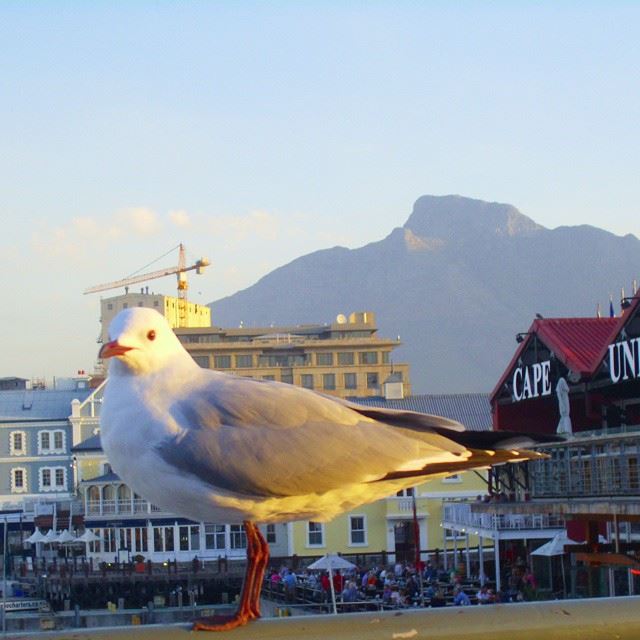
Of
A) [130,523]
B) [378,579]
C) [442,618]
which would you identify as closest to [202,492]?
[442,618]

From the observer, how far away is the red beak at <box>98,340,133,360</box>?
4.41 meters

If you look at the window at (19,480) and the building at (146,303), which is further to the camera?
the building at (146,303)

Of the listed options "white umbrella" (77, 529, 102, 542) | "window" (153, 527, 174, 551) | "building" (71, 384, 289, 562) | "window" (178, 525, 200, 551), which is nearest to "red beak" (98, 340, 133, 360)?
"building" (71, 384, 289, 562)

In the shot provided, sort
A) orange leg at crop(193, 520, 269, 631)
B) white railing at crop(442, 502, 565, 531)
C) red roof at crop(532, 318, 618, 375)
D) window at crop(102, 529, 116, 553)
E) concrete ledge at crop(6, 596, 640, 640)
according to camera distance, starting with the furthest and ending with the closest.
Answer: window at crop(102, 529, 116, 553), white railing at crop(442, 502, 565, 531), red roof at crop(532, 318, 618, 375), orange leg at crop(193, 520, 269, 631), concrete ledge at crop(6, 596, 640, 640)

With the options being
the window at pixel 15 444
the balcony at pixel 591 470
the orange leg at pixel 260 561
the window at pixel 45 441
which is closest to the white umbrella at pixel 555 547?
the balcony at pixel 591 470

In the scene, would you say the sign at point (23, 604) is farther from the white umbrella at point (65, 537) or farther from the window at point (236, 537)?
the window at point (236, 537)

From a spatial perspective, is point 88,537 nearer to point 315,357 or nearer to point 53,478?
point 53,478

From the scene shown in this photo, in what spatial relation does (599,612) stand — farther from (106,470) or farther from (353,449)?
(106,470)

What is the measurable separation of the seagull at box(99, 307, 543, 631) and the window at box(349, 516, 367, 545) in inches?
2030

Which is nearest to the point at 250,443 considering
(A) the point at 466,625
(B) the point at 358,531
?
(A) the point at 466,625

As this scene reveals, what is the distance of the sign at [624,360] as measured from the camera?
33.8 metres

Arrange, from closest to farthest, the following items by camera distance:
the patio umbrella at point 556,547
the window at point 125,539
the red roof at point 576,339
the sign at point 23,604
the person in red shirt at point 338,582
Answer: the patio umbrella at point 556,547 → the person in red shirt at point 338,582 → the red roof at point 576,339 → the sign at point 23,604 → the window at point 125,539

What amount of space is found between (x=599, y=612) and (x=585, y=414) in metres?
39.1

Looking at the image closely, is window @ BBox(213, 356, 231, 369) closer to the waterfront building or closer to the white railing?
the waterfront building
